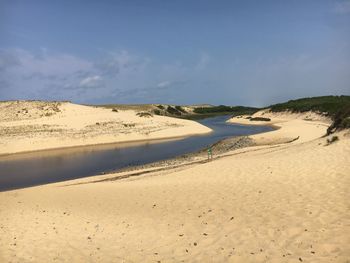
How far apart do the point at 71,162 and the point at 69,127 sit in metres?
19.0

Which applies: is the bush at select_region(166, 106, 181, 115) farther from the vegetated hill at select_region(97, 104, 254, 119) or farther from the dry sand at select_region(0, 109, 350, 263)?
the dry sand at select_region(0, 109, 350, 263)

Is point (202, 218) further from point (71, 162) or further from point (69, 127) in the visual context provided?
point (69, 127)

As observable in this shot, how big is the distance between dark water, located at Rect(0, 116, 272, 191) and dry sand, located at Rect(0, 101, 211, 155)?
11.8ft

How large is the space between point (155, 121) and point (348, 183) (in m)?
51.6

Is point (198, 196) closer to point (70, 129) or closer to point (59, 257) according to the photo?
point (59, 257)

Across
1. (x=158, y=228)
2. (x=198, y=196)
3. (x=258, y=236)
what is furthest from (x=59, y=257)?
(x=198, y=196)

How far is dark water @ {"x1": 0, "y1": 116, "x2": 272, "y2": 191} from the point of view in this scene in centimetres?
2619

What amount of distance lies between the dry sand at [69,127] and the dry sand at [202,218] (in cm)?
2703

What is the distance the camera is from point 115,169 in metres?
28.2

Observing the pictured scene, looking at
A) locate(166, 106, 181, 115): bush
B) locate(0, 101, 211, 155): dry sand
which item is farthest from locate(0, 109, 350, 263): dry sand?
locate(166, 106, 181, 115): bush

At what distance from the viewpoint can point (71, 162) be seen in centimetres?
3288

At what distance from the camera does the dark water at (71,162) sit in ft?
85.9

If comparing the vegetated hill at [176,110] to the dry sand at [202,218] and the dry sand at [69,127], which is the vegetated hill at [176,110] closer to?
the dry sand at [69,127]

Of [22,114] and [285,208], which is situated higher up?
[22,114]
